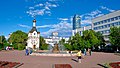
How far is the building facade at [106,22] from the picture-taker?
93.2 metres

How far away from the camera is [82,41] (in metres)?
81.1

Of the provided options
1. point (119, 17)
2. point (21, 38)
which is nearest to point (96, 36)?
point (119, 17)

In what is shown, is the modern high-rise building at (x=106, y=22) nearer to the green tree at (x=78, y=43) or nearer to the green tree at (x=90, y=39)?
the green tree at (x=90, y=39)

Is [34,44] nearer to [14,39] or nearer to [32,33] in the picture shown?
[32,33]

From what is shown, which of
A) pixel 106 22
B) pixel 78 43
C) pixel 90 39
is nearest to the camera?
pixel 90 39

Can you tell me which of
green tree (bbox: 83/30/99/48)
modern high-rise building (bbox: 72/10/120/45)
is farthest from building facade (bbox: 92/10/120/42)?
green tree (bbox: 83/30/99/48)

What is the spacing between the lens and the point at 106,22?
335ft

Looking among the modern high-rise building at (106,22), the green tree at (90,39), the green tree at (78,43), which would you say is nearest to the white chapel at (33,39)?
the modern high-rise building at (106,22)

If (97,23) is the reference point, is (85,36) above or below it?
below

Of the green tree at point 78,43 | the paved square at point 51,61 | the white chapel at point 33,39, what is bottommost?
the paved square at point 51,61

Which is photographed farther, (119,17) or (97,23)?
(97,23)

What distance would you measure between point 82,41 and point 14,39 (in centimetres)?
5624

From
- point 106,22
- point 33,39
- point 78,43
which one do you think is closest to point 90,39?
point 78,43

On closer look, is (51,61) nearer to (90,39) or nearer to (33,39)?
(90,39)
